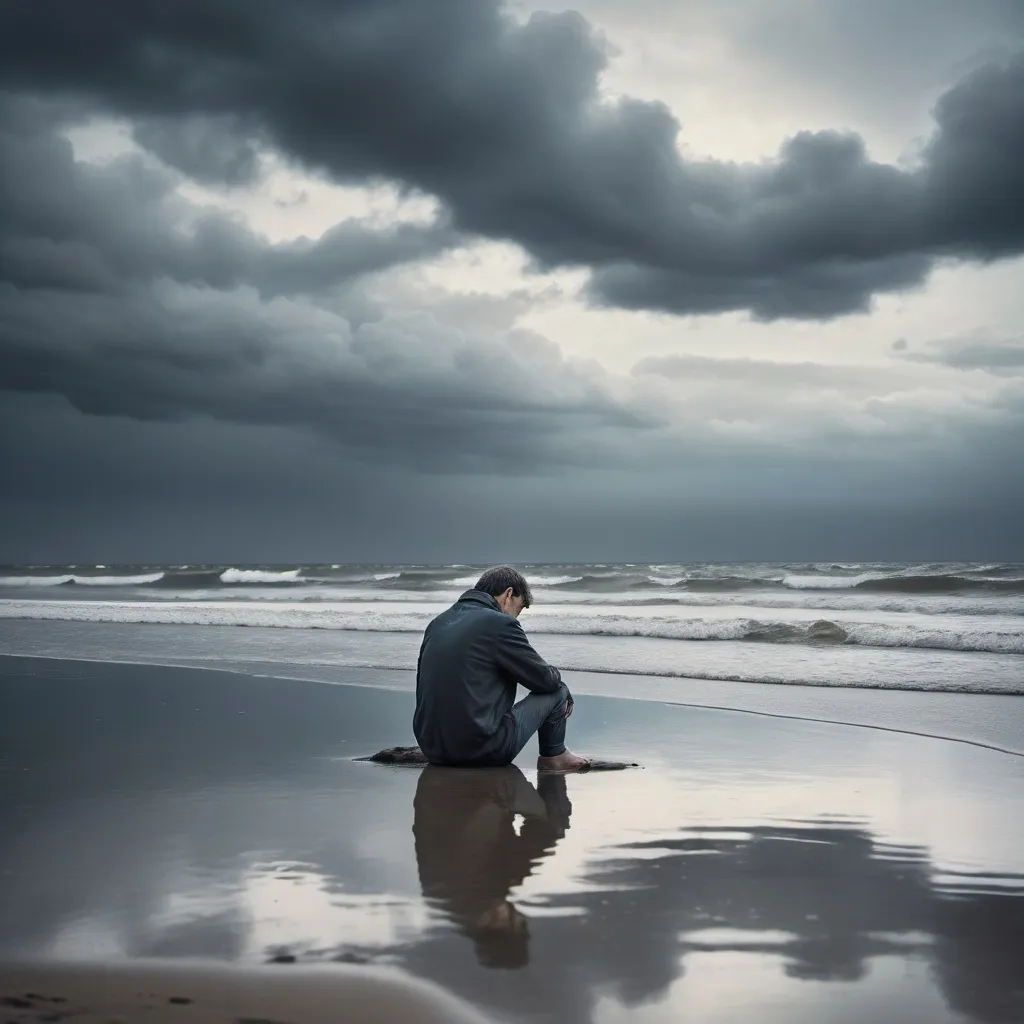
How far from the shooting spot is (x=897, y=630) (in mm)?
12625

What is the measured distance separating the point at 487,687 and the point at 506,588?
0.57m

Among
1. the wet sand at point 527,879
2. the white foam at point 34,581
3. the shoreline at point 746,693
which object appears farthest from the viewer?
the white foam at point 34,581

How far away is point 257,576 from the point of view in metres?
45.4

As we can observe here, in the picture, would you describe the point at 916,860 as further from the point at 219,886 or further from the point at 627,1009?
the point at 219,886

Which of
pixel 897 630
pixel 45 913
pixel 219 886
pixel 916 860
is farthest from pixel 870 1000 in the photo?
pixel 897 630

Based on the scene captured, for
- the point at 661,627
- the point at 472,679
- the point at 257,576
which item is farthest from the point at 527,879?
the point at 257,576

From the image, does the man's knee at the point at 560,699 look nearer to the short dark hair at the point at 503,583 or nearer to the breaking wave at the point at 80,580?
the short dark hair at the point at 503,583

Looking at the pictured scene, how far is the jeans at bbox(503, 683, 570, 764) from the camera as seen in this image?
5359 millimetres

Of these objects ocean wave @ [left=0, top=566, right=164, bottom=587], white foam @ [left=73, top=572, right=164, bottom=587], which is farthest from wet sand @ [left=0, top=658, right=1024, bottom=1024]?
ocean wave @ [left=0, top=566, right=164, bottom=587]

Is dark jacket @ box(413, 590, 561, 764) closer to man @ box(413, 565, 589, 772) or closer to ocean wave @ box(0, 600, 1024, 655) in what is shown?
man @ box(413, 565, 589, 772)

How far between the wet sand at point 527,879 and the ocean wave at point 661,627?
6539mm

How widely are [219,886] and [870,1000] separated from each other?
2045mm

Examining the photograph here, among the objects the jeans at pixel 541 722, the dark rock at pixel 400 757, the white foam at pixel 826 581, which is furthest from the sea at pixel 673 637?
the dark rock at pixel 400 757

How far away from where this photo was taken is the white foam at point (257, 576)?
4328 cm
